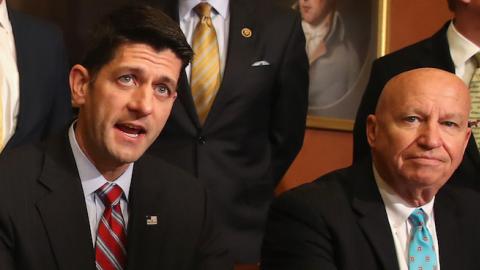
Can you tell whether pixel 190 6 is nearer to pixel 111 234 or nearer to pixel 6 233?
pixel 111 234

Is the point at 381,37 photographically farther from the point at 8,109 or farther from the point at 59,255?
the point at 59,255

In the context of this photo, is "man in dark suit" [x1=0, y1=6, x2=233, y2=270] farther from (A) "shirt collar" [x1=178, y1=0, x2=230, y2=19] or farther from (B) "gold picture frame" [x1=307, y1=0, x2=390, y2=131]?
(B) "gold picture frame" [x1=307, y1=0, x2=390, y2=131]

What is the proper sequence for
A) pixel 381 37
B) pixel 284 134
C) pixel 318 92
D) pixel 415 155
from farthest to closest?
pixel 381 37 → pixel 318 92 → pixel 284 134 → pixel 415 155

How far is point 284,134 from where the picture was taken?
3.58m

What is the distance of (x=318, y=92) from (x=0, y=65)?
191 cm

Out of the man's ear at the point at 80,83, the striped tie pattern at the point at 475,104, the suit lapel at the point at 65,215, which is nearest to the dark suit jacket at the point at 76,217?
A: the suit lapel at the point at 65,215

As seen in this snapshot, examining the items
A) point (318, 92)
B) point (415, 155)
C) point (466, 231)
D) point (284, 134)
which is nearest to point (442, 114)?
point (415, 155)

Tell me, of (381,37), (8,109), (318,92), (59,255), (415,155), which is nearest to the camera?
(59,255)

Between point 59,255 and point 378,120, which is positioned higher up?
point 378,120

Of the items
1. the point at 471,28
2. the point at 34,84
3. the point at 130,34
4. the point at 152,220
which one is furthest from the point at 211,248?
the point at 471,28

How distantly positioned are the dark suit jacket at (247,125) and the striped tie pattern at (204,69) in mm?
43

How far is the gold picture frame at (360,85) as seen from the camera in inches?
175

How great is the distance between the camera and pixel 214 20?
342 centimetres

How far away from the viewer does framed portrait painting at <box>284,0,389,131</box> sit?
4.39m
